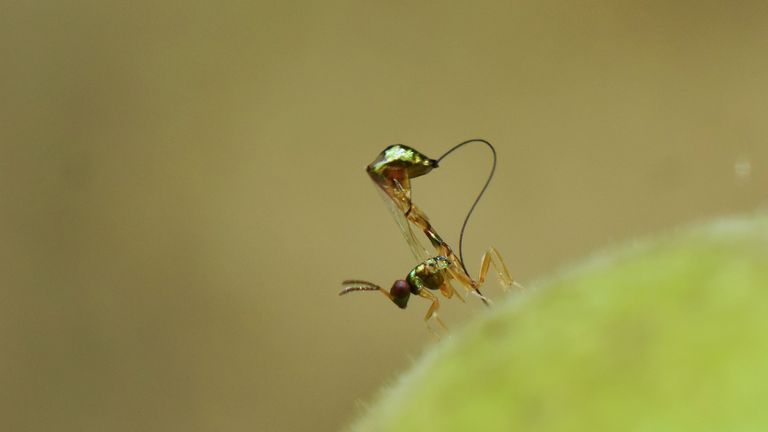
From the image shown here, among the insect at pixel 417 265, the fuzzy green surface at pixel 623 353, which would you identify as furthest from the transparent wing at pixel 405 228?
the fuzzy green surface at pixel 623 353

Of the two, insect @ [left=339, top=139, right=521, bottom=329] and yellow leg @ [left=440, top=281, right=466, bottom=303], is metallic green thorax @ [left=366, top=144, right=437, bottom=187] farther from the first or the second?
yellow leg @ [left=440, top=281, right=466, bottom=303]

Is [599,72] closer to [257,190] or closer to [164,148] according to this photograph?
[257,190]

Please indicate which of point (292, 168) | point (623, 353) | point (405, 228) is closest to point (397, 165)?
point (405, 228)

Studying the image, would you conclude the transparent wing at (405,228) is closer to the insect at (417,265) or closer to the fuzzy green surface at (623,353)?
the insect at (417,265)

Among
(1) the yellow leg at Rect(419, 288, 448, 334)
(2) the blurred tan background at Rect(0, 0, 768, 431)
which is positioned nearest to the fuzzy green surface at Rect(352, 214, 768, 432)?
(1) the yellow leg at Rect(419, 288, 448, 334)

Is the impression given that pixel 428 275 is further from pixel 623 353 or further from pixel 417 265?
pixel 623 353

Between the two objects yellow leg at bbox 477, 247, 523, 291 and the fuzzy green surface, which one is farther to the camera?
yellow leg at bbox 477, 247, 523, 291
